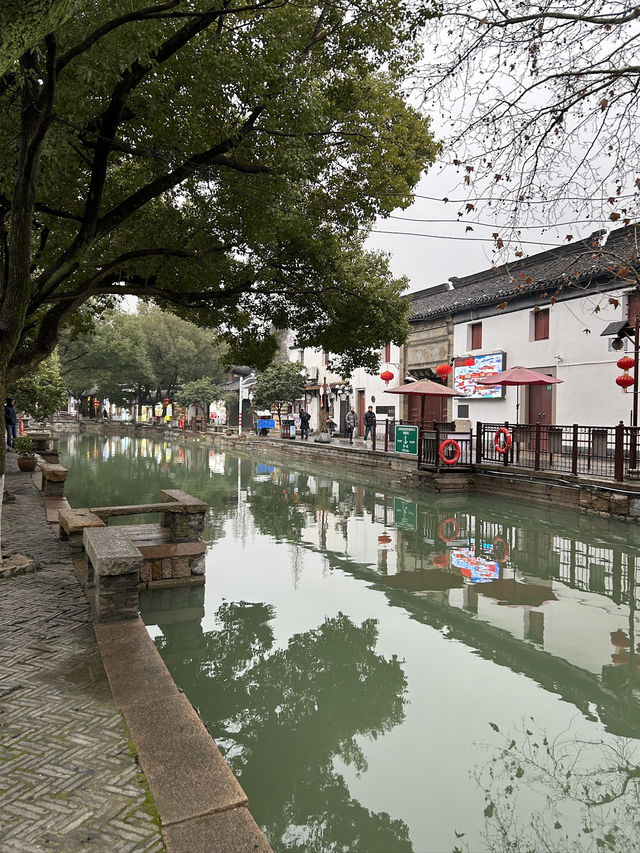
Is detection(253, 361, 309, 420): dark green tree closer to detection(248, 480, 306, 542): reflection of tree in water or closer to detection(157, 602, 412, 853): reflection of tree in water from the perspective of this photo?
detection(248, 480, 306, 542): reflection of tree in water

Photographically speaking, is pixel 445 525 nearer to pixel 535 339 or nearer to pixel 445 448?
pixel 445 448

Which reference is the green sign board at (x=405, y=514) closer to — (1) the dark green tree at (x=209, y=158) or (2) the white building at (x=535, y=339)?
(1) the dark green tree at (x=209, y=158)

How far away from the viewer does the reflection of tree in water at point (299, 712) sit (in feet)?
10.3

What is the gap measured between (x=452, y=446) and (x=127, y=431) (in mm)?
39961

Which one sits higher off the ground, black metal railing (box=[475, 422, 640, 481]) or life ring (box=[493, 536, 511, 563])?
black metal railing (box=[475, 422, 640, 481])

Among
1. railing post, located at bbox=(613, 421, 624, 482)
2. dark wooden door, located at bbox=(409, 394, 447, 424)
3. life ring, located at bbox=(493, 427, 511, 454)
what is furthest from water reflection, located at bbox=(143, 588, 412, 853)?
dark wooden door, located at bbox=(409, 394, 447, 424)

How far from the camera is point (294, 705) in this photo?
444cm

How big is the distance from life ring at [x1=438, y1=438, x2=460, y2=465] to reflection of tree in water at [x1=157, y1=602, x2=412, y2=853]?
431 inches

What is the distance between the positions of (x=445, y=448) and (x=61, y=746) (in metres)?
14.9

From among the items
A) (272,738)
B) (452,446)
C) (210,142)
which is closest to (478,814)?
(272,738)

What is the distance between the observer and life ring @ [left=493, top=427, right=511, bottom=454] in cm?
1592

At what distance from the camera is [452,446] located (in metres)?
16.9

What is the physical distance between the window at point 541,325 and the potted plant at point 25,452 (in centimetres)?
1685

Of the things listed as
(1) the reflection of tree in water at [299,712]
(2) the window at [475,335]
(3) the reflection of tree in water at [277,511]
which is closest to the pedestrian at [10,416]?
Answer: (3) the reflection of tree in water at [277,511]
